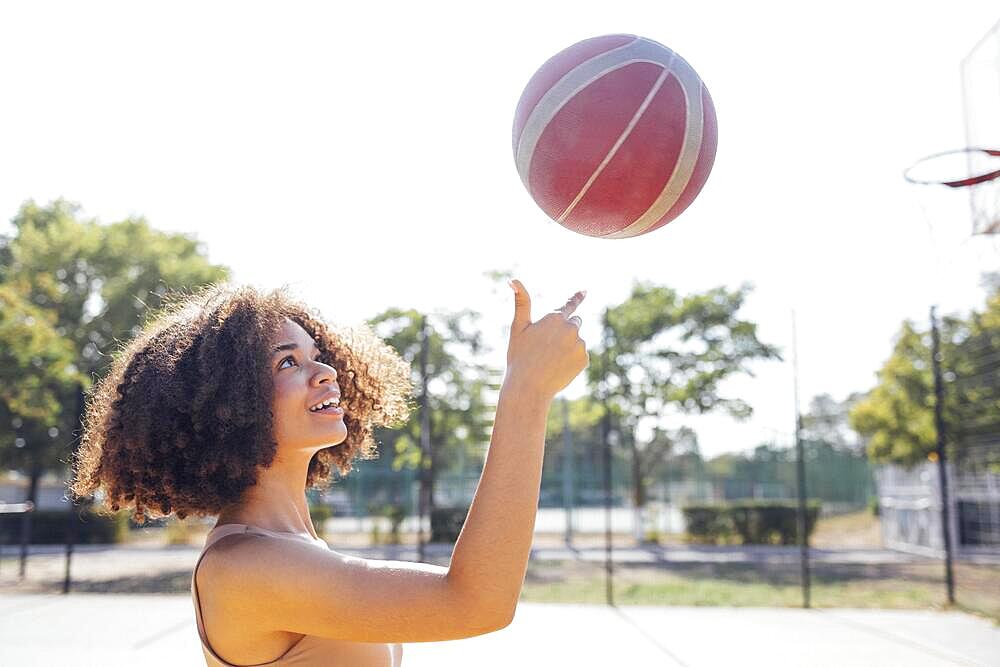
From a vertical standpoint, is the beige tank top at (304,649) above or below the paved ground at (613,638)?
above

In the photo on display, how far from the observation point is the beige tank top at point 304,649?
1.43 metres

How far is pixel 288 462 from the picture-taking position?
5.66 feet

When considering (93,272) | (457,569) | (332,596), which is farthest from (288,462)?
(93,272)

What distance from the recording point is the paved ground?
582cm

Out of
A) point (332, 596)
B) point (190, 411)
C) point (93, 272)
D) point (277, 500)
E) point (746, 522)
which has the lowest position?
point (746, 522)

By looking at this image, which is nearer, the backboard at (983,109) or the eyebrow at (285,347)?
the eyebrow at (285,347)

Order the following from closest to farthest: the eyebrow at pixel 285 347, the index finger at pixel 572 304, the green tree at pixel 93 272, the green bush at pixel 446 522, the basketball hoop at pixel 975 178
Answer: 1. the index finger at pixel 572 304
2. the eyebrow at pixel 285 347
3. the basketball hoop at pixel 975 178
4. the green bush at pixel 446 522
5. the green tree at pixel 93 272

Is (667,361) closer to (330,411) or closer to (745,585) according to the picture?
(745,585)

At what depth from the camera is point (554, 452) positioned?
42.7ft

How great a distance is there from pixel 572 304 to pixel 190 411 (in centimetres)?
79

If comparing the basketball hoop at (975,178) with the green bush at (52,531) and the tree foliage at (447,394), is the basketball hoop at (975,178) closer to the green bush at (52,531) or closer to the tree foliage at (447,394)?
the tree foliage at (447,394)

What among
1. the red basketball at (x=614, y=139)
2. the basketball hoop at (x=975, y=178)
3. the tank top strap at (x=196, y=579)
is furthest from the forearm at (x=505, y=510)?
the basketball hoop at (x=975, y=178)

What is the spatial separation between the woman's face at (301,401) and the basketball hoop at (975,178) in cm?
452

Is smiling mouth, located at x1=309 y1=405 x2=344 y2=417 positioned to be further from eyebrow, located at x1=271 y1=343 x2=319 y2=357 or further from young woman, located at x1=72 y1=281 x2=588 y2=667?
eyebrow, located at x1=271 y1=343 x2=319 y2=357
